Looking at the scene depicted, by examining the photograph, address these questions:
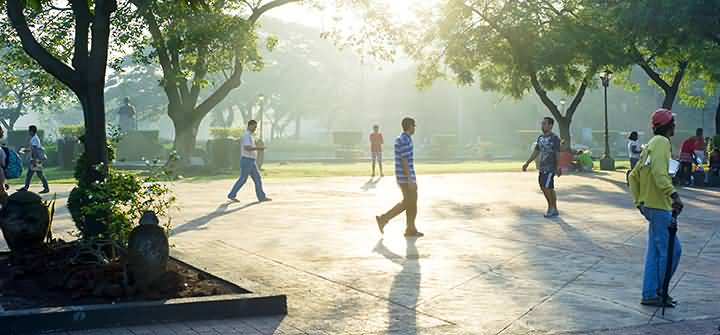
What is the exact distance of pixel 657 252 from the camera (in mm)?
7203

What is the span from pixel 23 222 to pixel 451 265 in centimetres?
423

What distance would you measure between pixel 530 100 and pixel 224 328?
7541 centimetres

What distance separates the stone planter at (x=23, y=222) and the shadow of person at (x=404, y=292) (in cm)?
346

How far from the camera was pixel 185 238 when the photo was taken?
37.4ft

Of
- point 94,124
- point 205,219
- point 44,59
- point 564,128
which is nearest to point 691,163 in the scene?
point 564,128

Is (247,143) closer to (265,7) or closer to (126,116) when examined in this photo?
(265,7)

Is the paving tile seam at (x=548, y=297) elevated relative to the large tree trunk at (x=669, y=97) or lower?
lower

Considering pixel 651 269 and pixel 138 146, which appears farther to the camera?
pixel 138 146

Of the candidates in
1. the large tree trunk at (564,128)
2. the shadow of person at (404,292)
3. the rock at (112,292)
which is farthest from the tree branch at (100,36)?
the large tree trunk at (564,128)

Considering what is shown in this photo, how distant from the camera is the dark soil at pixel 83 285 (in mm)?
6793

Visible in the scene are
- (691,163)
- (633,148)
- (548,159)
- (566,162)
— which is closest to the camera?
(548,159)

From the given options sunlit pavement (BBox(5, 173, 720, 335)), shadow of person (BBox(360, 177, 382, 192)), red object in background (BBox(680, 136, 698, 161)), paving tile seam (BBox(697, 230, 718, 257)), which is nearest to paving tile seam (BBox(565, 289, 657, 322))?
sunlit pavement (BBox(5, 173, 720, 335))

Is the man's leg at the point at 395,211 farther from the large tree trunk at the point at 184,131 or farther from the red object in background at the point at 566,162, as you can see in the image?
the red object in background at the point at 566,162

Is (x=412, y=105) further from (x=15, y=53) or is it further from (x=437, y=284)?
(x=437, y=284)
